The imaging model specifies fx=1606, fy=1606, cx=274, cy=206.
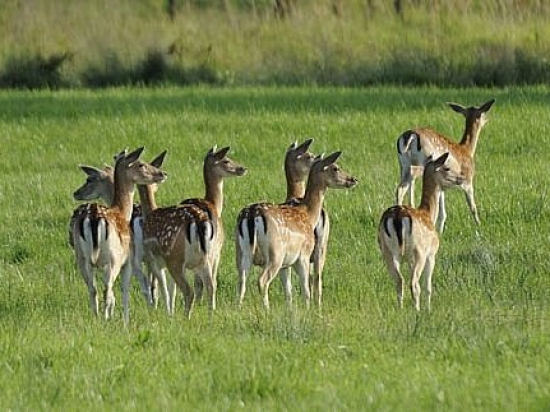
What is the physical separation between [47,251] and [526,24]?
15232mm

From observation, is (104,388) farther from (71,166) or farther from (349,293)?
(71,166)

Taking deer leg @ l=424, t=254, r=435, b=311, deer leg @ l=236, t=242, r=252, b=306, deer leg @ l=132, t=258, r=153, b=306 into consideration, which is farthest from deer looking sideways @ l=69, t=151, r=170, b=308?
deer leg @ l=424, t=254, r=435, b=311

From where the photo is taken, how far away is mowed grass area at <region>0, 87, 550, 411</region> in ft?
27.4

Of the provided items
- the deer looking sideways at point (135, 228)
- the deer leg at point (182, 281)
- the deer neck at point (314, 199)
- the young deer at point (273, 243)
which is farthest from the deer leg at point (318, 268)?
the deer looking sideways at point (135, 228)

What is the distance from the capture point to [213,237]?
11.7 m

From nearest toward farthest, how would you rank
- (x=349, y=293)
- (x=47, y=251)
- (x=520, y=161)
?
(x=349, y=293) < (x=47, y=251) < (x=520, y=161)

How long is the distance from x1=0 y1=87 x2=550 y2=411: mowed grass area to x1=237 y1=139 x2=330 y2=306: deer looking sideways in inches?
7.8

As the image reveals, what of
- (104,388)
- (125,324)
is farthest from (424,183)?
(104,388)

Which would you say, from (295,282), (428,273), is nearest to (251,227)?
(428,273)

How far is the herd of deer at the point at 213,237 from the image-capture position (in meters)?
11.7

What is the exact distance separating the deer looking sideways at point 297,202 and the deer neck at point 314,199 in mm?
156

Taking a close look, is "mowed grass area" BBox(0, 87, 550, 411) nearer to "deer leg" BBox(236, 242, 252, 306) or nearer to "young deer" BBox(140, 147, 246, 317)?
"deer leg" BBox(236, 242, 252, 306)

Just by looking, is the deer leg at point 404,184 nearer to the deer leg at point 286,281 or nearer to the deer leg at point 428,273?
the deer leg at point 286,281

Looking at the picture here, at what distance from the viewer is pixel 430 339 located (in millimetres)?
9461
